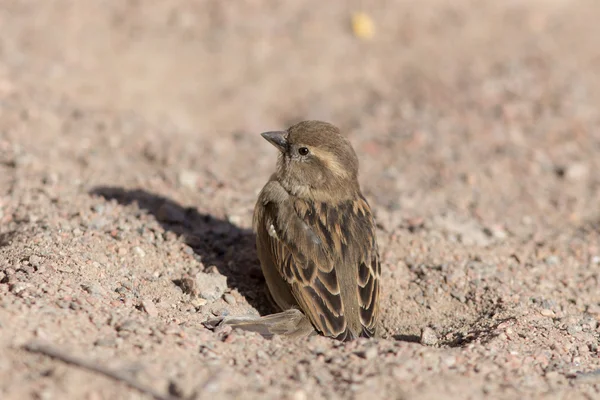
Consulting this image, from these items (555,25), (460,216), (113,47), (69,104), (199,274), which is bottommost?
(199,274)

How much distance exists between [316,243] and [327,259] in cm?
17

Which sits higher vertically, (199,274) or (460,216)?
(460,216)

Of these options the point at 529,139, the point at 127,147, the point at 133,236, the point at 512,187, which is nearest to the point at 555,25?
the point at 529,139

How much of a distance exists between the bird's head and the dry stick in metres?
2.62

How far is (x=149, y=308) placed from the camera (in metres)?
5.53

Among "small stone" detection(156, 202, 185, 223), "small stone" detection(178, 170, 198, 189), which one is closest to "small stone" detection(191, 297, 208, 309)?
"small stone" detection(156, 202, 185, 223)

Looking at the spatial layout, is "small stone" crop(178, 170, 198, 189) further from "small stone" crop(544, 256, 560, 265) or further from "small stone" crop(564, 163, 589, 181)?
"small stone" crop(564, 163, 589, 181)

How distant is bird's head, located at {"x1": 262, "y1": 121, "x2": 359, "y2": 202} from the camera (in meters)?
6.38

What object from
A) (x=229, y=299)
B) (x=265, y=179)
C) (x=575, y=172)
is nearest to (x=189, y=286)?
(x=229, y=299)

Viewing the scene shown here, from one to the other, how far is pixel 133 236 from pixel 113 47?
16.8 feet

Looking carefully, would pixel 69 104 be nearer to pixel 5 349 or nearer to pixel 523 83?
pixel 5 349

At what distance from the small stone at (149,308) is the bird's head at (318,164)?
158 centimetres

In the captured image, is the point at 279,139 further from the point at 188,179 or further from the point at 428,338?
the point at 428,338

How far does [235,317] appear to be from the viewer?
5672mm
